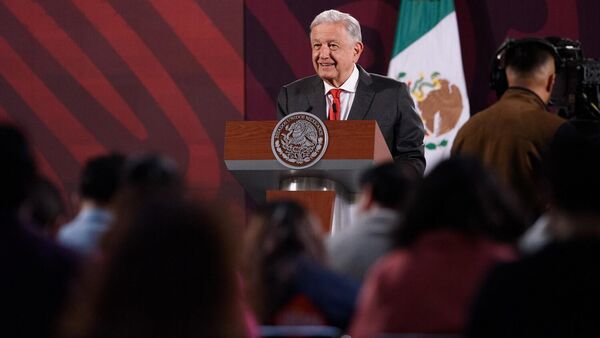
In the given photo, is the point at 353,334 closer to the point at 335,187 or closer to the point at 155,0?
the point at 335,187

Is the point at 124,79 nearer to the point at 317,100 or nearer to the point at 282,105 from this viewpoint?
the point at 282,105

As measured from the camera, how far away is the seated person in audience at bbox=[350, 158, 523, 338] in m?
2.06

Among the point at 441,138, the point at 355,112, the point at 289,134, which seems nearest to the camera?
the point at 289,134

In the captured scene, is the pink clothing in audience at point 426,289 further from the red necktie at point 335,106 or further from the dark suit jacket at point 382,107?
the red necktie at point 335,106

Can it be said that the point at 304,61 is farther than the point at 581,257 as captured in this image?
Yes

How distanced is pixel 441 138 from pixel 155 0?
6.85 ft

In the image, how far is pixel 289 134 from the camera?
3744mm

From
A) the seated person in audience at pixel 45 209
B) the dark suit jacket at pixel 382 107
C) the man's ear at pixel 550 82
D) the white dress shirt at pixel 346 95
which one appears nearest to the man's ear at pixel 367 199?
the seated person in audience at pixel 45 209

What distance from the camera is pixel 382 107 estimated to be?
4.59 m

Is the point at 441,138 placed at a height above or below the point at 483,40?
below

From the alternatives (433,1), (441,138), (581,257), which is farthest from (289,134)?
(433,1)

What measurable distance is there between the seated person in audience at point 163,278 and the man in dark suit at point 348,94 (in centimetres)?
274

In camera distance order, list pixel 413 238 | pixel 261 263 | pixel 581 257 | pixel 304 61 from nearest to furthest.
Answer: pixel 581 257 < pixel 413 238 < pixel 261 263 < pixel 304 61

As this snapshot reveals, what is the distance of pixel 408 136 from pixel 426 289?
2481 mm
